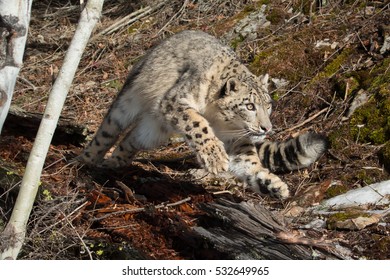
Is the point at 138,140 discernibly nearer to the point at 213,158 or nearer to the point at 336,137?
the point at 213,158

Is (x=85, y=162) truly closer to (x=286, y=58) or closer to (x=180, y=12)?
(x=286, y=58)

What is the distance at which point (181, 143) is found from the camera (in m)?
9.62

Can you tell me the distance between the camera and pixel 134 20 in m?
13.5

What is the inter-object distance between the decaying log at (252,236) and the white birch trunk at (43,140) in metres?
1.38

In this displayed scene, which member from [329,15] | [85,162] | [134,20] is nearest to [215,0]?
[134,20]

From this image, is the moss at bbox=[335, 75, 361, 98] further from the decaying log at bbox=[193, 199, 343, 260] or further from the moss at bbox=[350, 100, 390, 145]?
the decaying log at bbox=[193, 199, 343, 260]

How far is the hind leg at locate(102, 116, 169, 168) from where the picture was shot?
26.1 ft

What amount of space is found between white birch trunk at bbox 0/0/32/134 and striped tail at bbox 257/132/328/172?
3.31m

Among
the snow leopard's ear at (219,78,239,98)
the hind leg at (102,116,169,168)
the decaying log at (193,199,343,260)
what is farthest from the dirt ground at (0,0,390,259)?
the snow leopard's ear at (219,78,239,98)

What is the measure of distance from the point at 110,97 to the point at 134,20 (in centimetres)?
261

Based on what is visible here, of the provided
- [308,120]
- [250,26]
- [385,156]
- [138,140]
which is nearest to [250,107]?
[138,140]

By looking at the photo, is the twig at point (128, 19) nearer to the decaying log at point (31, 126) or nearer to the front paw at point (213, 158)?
the decaying log at point (31, 126)

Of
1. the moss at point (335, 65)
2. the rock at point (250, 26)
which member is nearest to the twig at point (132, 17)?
the rock at point (250, 26)

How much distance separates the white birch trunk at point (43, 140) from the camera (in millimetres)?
5637
